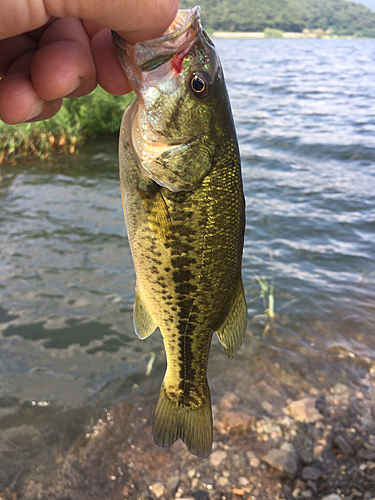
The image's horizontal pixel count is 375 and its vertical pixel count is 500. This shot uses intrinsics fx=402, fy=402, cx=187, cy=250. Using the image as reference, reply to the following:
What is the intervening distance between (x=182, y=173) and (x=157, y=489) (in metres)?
2.94

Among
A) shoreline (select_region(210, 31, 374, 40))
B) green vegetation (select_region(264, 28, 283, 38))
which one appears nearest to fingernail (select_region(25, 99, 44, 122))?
shoreline (select_region(210, 31, 374, 40))

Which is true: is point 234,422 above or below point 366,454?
below

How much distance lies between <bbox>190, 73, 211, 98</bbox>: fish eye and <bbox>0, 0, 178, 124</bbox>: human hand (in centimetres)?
23

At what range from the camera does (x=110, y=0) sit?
55.9 inches

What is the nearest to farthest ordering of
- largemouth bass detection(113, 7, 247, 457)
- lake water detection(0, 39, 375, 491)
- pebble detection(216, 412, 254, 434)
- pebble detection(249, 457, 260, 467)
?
largemouth bass detection(113, 7, 247, 457) < pebble detection(249, 457, 260, 467) < pebble detection(216, 412, 254, 434) < lake water detection(0, 39, 375, 491)

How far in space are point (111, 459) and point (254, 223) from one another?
6.15 m

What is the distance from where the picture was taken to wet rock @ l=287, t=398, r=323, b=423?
164 inches

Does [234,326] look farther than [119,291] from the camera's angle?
No

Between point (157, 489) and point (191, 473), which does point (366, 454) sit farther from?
point (157, 489)

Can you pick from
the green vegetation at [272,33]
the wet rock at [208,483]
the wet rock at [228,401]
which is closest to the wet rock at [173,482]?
the wet rock at [208,483]

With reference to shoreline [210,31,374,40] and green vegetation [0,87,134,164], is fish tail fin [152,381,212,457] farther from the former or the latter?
shoreline [210,31,374,40]

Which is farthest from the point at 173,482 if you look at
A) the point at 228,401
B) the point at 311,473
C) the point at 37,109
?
the point at 37,109

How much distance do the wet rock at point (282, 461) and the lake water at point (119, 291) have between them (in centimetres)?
67

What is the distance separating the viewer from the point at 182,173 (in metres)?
1.79
